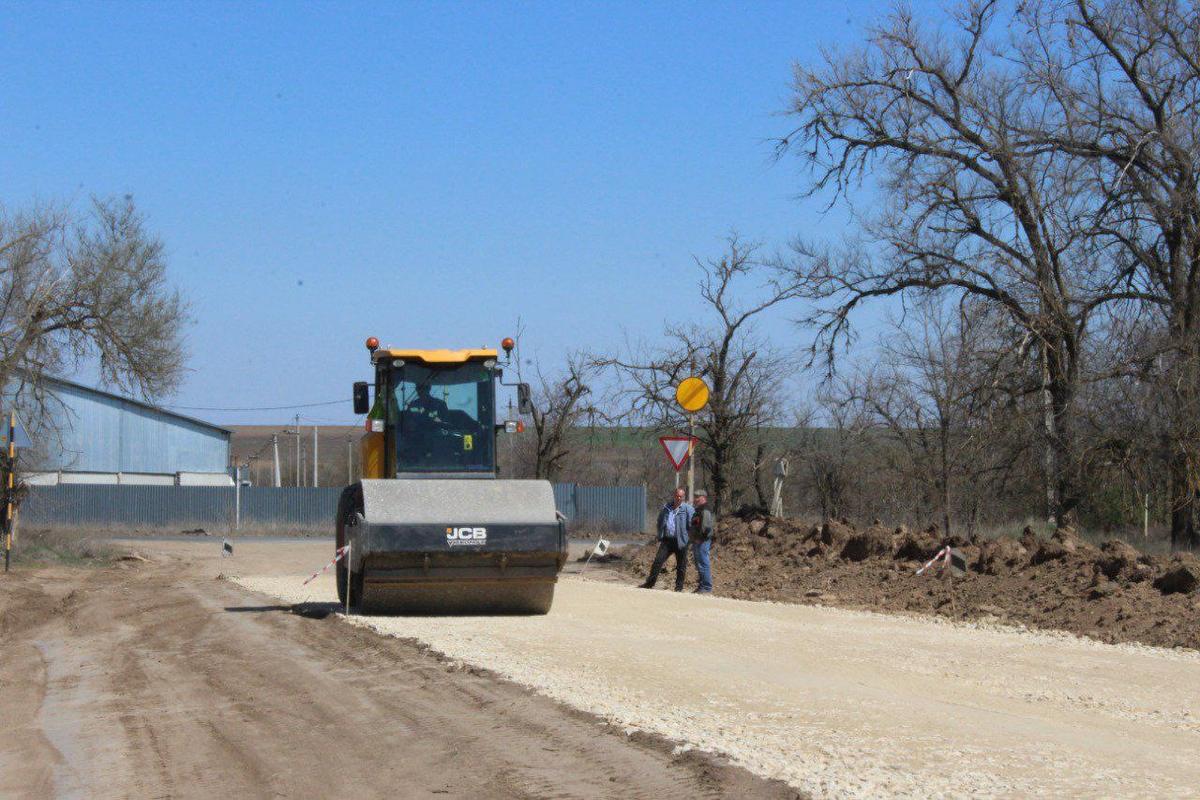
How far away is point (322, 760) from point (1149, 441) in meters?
19.8

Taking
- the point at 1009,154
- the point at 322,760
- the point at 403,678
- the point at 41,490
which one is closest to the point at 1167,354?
the point at 1009,154

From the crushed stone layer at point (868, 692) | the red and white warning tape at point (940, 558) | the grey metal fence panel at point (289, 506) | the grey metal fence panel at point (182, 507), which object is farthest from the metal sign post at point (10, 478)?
the grey metal fence panel at point (289, 506)

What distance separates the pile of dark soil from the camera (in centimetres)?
1590

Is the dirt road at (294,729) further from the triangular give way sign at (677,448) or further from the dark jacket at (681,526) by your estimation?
the triangular give way sign at (677,448)

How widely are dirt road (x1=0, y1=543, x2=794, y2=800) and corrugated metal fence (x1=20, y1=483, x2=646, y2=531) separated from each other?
4177 cm

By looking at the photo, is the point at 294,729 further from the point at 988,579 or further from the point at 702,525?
the point at 702,525

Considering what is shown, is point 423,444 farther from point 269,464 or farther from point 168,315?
point 269,464

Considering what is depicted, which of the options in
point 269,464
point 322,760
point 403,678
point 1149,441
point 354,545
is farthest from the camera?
point 269,464

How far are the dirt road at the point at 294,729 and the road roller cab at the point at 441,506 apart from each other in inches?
40.7

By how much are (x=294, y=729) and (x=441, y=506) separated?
5.92 m

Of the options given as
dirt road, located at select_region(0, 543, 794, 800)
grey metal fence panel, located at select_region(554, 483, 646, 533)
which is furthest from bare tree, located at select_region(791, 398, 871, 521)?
dirt road, located at select_region(0, 543, 794, 800)

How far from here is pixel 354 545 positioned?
1413cm

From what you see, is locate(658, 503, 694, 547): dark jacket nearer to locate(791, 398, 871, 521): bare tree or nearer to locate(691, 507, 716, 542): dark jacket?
locate(691, 507, 716, 542): dark jacket

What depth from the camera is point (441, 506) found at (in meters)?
14.4
